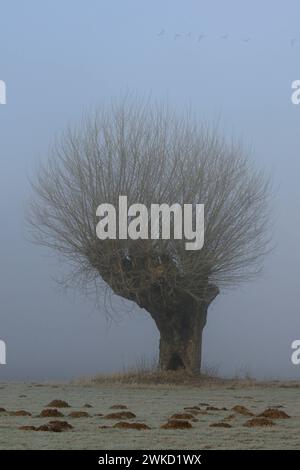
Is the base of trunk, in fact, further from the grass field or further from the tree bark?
the grass field

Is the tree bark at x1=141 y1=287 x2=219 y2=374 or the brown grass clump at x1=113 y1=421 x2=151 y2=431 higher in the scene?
the tree bark at x1=141 y1=287 x2=219 y2=374

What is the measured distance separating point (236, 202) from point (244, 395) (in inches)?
306

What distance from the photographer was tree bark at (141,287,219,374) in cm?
2853

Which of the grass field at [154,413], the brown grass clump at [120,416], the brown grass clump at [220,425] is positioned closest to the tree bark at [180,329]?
the grass field at [154,413]

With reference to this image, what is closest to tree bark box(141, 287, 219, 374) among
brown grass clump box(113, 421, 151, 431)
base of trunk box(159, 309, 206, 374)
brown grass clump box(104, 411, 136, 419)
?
base of trunk box(159, 309, 206, 374)

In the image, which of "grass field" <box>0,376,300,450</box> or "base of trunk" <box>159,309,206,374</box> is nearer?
"grass field" <box>0,376,300,450</box>

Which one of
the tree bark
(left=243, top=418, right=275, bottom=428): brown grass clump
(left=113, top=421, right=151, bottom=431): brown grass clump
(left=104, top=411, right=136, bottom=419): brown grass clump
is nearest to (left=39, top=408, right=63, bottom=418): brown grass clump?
(left=104, top=411, right=136, bottom=419): brown grass clump

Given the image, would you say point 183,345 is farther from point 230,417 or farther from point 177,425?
point 177,425

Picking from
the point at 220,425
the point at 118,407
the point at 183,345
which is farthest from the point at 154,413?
the point at 183,345

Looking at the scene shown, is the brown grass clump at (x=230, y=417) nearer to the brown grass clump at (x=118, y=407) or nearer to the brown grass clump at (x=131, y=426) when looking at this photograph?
the brown grass clump at (x=131, y=426)

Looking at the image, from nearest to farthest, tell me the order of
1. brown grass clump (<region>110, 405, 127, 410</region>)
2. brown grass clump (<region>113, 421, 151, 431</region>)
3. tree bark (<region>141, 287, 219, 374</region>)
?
brown grass clump (<region>113, 421, 151, 431</region>) → brown grass clump (<region>110, 405, 127, 410</region>) → tree bark (<region>141, 287, 219, 374</region>)

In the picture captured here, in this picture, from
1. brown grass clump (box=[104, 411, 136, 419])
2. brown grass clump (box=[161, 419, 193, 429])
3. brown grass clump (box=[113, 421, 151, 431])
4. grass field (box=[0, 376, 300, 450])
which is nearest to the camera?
grass field (box=[0, 376, 300, 450])

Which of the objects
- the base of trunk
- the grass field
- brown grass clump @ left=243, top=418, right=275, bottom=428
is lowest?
the grass field
